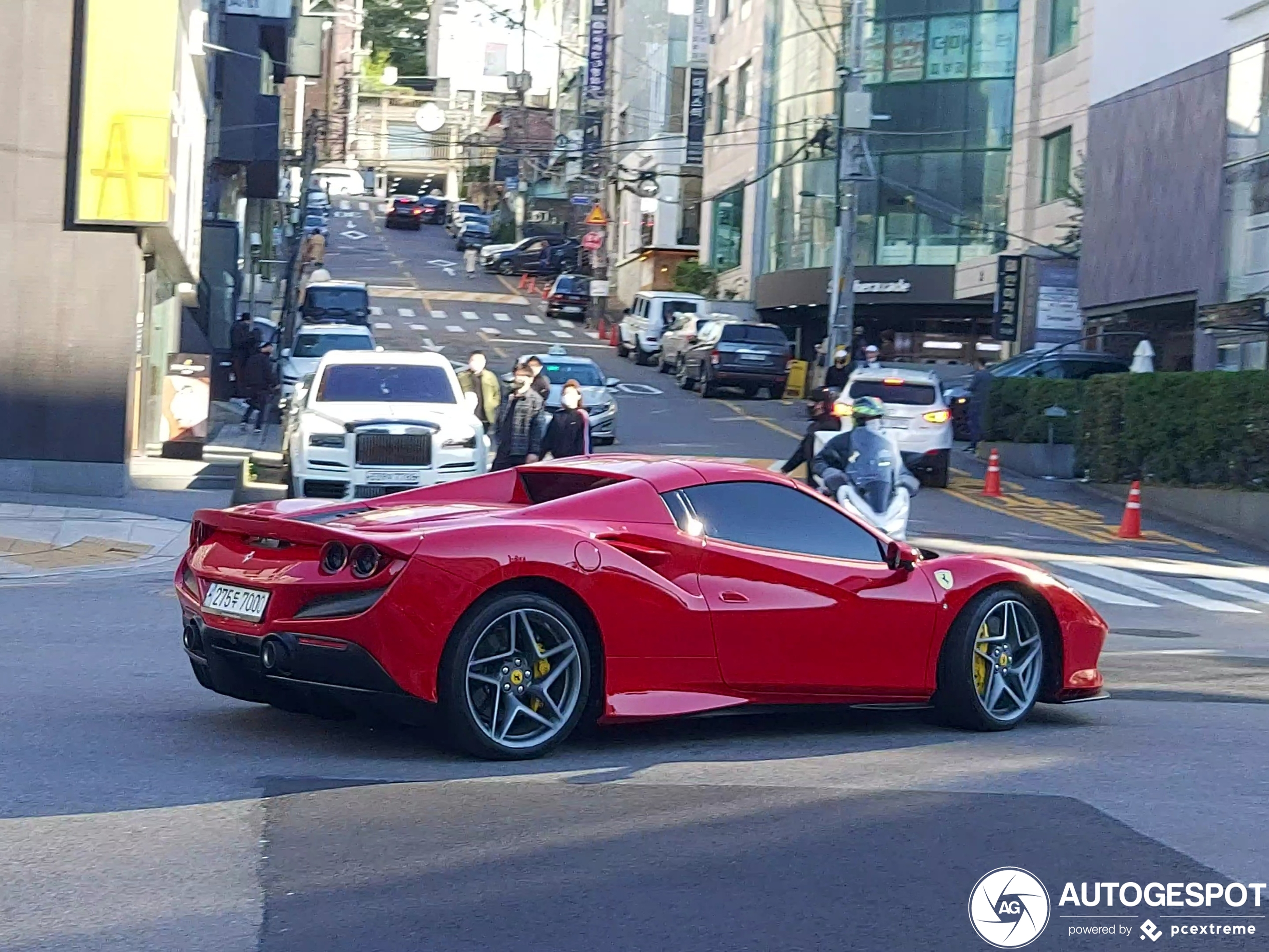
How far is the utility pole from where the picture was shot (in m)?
36.7

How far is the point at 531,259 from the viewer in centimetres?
7788

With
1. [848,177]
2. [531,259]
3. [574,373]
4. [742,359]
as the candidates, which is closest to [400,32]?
[531,259]

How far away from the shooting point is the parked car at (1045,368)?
32219 millimetres

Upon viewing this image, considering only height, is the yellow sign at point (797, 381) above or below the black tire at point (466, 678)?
above

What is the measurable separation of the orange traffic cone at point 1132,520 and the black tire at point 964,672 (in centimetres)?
1444

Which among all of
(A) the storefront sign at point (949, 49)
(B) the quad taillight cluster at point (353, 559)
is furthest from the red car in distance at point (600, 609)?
(A) the storefront sign at point (949, 49)

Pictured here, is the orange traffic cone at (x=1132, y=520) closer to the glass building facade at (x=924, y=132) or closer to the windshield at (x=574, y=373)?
the windshield at (x=574, y=373)

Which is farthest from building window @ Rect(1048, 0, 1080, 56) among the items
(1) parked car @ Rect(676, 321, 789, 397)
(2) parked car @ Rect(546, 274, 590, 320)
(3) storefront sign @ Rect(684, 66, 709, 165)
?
(3) storefront sign @ Rect(684, 66, 709, 165)

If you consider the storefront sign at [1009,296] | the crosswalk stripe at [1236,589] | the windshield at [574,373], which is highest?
the storefront sign at [1009,296]

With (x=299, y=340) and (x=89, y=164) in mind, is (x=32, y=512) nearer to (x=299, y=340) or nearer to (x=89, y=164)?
A: (x=89, y=164)

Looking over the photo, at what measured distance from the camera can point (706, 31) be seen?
70.5 meters

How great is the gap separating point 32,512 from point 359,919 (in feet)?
48.5

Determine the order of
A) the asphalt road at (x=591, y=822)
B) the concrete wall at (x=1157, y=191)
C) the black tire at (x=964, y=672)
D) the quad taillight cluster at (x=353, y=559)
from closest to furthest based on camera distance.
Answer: the asphalt road at (x=591, y=822)
the quad taillight cluster at (x=353, y=559)
the black tire at (x=964, y=672)
the concrete wall at (x=1157, y=191)

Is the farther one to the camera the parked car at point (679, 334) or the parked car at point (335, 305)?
the parked car at point (679, 334)
